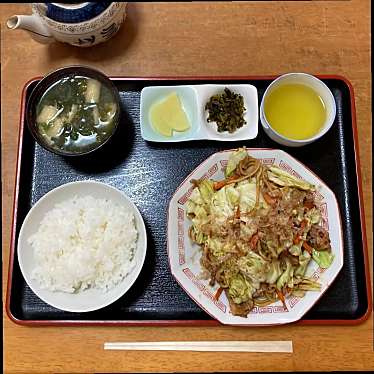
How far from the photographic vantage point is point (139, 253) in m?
2.27

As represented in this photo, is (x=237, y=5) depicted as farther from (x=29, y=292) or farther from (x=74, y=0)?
(x=29, y=292)

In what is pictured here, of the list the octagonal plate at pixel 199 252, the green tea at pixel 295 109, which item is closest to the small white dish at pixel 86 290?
the octagonal plate at pixel 199 252

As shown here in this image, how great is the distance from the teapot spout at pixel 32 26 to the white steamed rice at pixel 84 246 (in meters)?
0.78

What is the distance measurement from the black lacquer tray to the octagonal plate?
0.09 meters

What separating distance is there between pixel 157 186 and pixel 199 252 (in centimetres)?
37

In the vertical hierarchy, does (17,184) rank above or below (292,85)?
below

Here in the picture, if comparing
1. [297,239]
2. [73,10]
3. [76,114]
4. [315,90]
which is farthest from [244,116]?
[73,10]

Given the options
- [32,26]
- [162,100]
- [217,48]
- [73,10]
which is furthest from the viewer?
[217,48]

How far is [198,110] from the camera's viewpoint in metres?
2.42

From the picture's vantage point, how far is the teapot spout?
2295mm

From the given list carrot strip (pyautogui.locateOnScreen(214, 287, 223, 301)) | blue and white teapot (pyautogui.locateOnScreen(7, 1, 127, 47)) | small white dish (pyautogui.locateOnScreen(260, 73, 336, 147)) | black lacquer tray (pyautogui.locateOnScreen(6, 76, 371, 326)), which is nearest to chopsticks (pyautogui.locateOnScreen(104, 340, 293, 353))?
black lacquer tray (pyautogui.locateOnScreen(6, 76, 371, 326))

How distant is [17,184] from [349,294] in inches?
60.7

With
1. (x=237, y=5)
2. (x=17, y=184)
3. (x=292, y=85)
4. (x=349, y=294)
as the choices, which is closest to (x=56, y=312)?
(x=17, y=184)

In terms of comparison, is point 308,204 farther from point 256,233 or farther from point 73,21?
point 73,21
